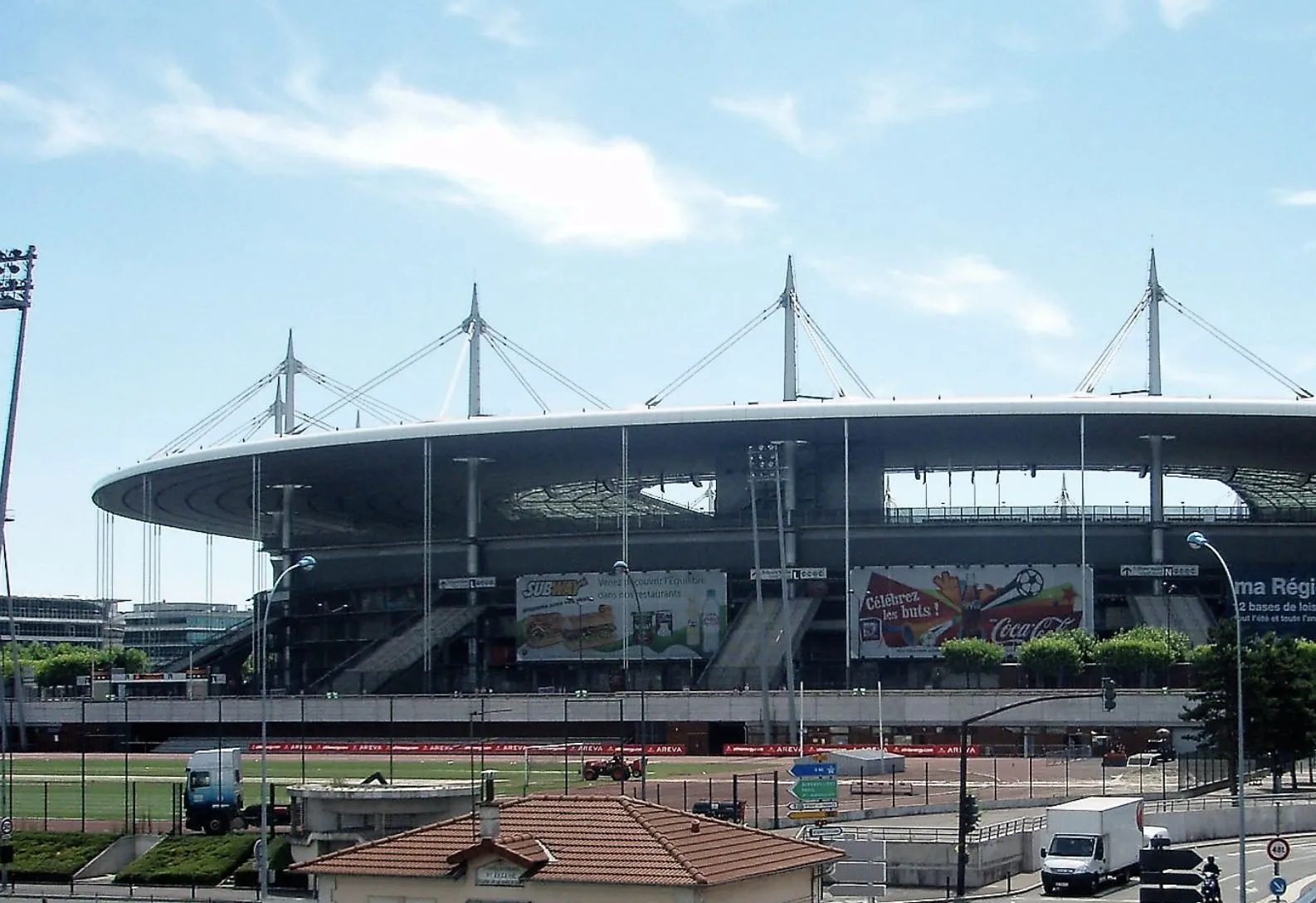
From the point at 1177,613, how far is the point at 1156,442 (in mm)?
11495

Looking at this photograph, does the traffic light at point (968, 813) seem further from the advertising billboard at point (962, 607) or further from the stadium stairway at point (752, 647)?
the advertising billboard at point (962, 607)

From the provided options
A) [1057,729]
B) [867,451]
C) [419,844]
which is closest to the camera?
[419,844]

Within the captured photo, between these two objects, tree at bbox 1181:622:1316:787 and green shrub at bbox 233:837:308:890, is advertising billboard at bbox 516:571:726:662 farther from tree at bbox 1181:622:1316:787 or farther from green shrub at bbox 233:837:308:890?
green shrub at bbox 233:837:308:890

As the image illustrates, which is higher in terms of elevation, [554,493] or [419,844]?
[554,493]

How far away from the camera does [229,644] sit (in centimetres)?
15500

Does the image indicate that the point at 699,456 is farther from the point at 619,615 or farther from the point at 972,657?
the point at 972,657

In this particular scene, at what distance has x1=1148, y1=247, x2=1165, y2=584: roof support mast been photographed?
116 m

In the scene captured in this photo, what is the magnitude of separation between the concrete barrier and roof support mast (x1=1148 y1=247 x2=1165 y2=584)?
244 ft

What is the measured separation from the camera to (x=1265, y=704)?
72.4 metres

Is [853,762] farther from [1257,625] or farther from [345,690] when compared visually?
[345,690]

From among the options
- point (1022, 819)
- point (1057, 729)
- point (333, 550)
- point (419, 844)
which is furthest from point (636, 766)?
point (333, 550)

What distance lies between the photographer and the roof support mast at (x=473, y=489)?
126688mm

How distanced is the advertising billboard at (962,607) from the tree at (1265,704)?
44.0 meters

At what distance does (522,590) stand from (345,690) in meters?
14.2
